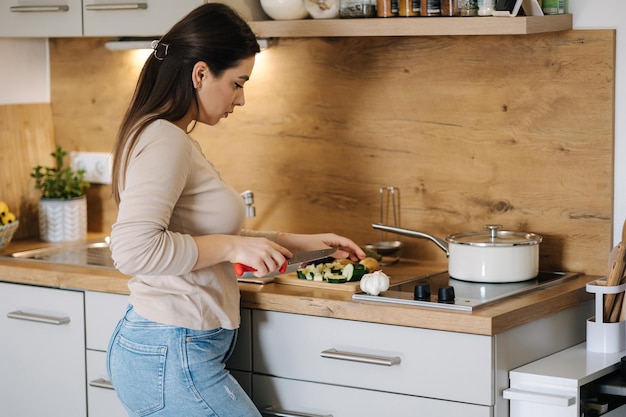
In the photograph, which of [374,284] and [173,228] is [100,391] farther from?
[374,284]

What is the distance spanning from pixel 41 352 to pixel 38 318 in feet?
0.35

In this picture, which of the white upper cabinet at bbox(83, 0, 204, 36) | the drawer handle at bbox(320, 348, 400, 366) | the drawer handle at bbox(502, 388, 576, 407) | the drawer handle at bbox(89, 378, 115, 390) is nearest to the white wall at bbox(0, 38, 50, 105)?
the white upper cabinet at bbox(83, 0, 204, 36)

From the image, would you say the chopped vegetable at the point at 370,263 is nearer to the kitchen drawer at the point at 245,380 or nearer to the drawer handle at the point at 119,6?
the kitchen drawer at the point at 245,380

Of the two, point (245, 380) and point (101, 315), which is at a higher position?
point (101, 315)

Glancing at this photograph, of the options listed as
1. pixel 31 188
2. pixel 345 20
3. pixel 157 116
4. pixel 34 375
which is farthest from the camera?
pixel 31 188

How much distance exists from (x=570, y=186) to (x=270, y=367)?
0.87 m

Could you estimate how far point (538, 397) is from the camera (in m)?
2.17

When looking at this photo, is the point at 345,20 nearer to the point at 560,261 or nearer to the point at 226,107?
the point at 226,107

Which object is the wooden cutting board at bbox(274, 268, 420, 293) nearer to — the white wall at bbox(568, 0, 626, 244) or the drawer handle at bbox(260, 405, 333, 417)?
the drawer handle at bbox(260, 405, 333, 417)

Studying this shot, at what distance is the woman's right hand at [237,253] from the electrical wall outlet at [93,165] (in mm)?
1269

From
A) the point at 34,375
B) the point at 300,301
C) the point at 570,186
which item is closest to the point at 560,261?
A: the point at 570,186

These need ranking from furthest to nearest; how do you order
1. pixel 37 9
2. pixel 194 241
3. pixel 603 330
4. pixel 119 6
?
pixel 37 9, pixel 119 6, pixel 603 330, pixel 194 241

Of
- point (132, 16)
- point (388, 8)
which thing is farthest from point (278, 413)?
point (132, 16)

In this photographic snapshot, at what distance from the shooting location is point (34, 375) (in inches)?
110
